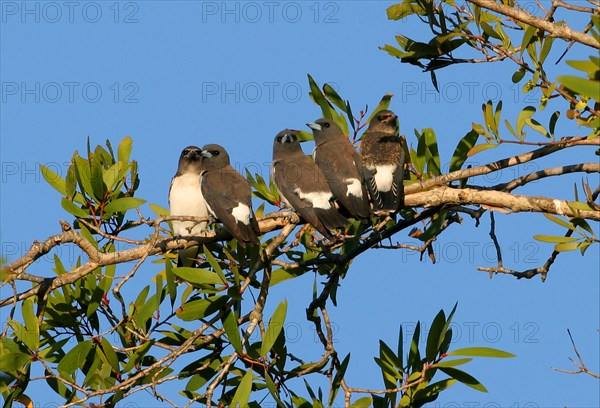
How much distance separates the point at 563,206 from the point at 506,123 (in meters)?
0.61

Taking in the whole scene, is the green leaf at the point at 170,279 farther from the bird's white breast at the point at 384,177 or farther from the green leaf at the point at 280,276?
the bird's white breast at the point at 384,177

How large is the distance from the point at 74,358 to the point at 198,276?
0.86 metres

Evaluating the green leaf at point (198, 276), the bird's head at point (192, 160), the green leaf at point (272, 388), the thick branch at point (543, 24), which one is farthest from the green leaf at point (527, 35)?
the bird's head at point (192, 160)

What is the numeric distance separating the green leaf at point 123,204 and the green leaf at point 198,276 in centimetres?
77

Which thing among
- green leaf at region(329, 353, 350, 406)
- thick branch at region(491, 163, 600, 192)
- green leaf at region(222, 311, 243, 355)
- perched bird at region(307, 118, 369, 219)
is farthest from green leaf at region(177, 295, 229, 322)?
thick branch at region(491, 163, 600, 192)

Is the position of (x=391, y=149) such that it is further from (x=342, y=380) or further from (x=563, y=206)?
(x=342, y=380)

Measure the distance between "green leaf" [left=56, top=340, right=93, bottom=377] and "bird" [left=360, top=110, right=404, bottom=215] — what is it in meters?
2.11

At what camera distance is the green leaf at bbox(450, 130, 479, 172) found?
625cm

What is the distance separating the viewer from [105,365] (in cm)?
545

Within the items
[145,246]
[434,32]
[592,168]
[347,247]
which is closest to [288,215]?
[347,247]

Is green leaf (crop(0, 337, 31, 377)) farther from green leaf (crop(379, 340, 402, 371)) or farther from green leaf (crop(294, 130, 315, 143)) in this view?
green leaf (crop(294, 130, 315, 143))

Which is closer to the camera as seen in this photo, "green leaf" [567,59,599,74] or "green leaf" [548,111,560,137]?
"green leaf" [567,59,599,74]

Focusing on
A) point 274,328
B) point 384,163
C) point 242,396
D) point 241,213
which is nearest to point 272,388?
point 242,396

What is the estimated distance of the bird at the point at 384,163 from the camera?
254 inches
